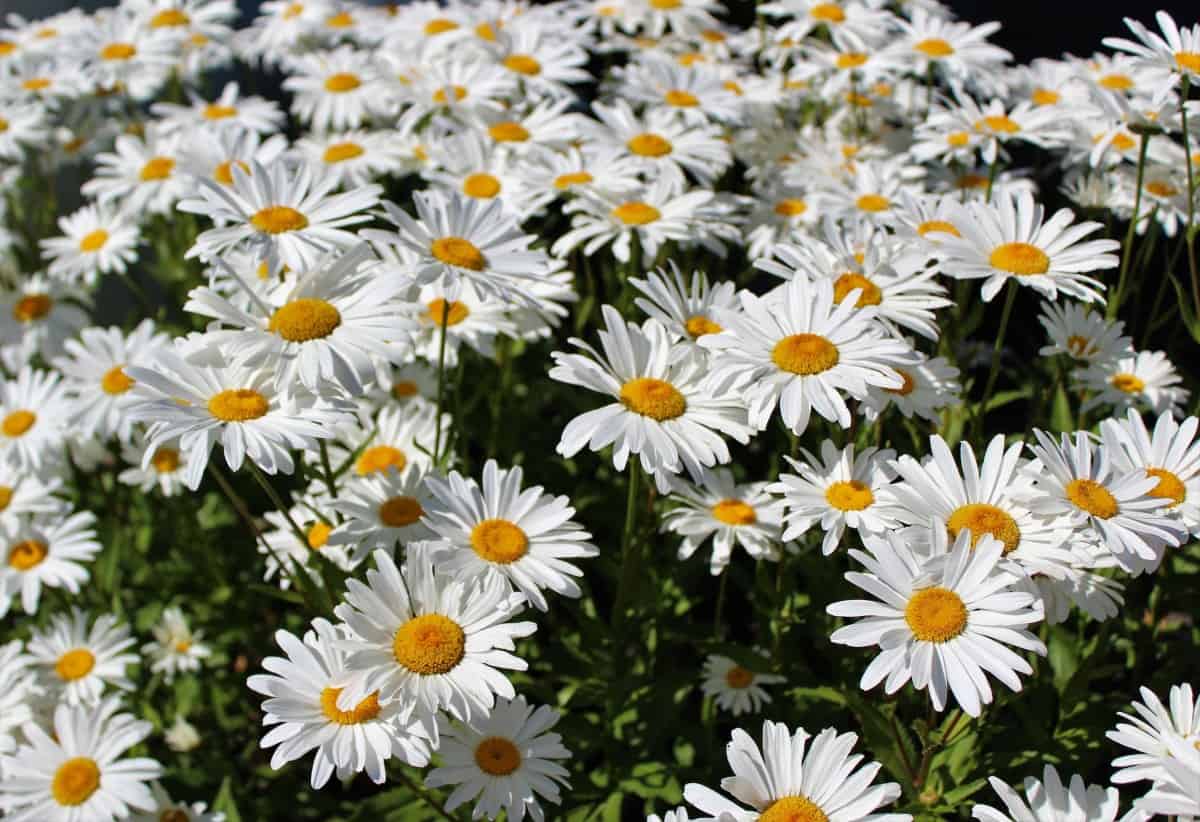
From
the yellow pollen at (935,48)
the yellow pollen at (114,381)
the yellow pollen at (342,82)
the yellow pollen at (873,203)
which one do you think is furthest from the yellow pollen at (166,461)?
the yellow pollen at (935,48)

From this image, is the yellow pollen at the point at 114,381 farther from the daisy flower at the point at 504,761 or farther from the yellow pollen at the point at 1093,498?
the yellow pollen at the point at 1093,498

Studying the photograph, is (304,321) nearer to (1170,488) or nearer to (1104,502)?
(1104,502)

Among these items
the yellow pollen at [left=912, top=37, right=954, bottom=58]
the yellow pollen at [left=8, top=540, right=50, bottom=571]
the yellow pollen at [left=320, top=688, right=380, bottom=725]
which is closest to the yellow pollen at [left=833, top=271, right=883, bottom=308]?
the yellow pollen at [left=320, top=688, right=380, bottom=725]

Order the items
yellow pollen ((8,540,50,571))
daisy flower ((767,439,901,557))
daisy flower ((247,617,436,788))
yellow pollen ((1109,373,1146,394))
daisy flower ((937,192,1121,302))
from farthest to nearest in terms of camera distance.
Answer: yellow pollen ((8,540,50,571)), yellow pollen ((1109,373,1146,394)), daisy flower ((937,192,1121,302)), daisy flower ((767,439,901,557)), daisy flower ((247,617,436,788))

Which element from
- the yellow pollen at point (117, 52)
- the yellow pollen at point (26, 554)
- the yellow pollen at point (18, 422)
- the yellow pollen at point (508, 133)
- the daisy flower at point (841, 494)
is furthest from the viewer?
the yellow pollen at point (117, 52)

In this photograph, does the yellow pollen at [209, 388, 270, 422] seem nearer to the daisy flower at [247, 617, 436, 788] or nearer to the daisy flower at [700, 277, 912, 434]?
the daisy flower at [247, 617, 436, 788]

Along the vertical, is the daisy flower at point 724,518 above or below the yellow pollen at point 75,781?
above

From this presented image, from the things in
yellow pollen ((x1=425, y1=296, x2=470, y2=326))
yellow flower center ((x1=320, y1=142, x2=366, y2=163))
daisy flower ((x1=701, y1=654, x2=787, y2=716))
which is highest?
yellow pollen ((x1=425, y1=296, x2=470, y2=326))

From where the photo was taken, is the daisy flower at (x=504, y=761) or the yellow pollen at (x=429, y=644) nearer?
the yellow pollen at (x=429, y=644)
